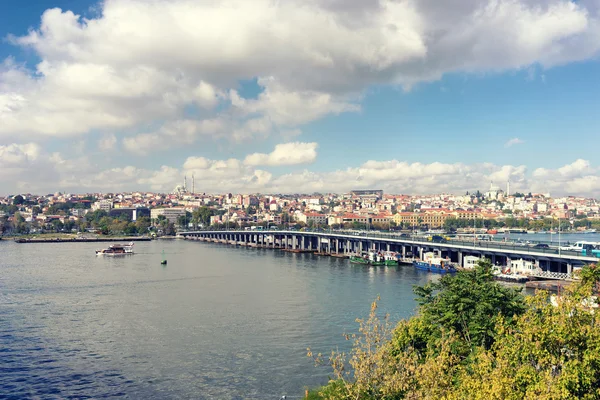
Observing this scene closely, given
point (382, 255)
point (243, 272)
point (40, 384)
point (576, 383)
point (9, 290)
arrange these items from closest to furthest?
point (576, 383)
point (40, 384)
point (9, 290)
point (243, 272)
point (382, 255)

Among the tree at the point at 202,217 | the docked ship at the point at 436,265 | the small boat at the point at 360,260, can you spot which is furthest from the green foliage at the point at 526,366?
the tree at the point at 202,217

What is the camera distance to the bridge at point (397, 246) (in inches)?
1318

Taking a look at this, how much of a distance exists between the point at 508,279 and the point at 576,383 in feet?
91.6

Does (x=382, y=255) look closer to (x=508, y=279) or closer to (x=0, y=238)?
(x=508, y=279)

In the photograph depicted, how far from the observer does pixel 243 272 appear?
39.9m

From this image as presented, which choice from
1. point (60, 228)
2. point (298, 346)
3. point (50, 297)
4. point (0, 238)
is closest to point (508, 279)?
point (298, 346)

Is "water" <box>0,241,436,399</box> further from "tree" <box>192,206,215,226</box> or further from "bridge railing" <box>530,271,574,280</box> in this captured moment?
"tree" <box>192,206,215,226</box>

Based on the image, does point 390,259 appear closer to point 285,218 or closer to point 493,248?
point 493,248

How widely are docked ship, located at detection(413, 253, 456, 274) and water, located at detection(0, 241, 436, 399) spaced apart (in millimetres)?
2911

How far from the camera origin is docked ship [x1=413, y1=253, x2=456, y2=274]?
131 ft

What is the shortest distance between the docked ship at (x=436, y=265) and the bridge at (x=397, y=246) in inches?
48.0

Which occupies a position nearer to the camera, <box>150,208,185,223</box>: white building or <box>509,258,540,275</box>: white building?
<box>509,258,540,275</box>: white building

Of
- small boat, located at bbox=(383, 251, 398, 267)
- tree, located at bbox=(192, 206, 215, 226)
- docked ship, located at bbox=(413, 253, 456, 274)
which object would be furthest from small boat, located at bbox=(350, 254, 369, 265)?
tree, located at bbox=(192, 206, 215, 226)

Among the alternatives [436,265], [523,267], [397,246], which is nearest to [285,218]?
[397,246]
